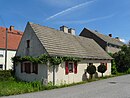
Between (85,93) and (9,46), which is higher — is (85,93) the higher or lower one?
the lower one

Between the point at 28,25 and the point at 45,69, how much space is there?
20.4 ft

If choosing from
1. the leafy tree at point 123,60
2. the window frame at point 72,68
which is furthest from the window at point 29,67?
the leafy tree at point 123,60

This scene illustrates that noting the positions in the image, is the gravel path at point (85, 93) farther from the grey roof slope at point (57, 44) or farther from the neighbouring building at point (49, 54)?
the grey roof slope at point (57, 44)

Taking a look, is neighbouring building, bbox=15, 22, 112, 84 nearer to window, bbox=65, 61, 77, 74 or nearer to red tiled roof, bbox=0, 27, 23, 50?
window, bbox=65, 61, 77, 74

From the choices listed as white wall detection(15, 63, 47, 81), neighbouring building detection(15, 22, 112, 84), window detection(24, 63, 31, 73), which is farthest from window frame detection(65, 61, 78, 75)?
window detection(24, 63, 31, 73)

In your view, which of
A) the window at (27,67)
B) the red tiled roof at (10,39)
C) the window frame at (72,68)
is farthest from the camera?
the red tiled roof at (10,39)

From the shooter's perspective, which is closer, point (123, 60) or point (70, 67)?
point (70, 67)

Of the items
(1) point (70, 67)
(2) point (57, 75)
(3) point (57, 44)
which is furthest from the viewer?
(3) point (57, 44)

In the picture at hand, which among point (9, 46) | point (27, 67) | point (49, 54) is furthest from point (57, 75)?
point (9, 46)

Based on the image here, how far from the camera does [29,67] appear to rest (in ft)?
72.9

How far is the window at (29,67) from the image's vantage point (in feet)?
70.0

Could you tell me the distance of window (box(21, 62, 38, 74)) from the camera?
21339 mm

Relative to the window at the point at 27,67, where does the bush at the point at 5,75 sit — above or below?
below

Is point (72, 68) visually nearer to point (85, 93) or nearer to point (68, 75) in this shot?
point (68, 75)
